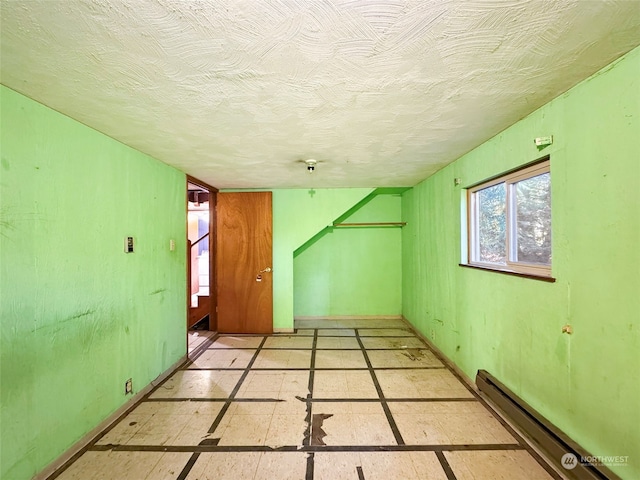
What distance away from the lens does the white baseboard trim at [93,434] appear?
1.55 metres

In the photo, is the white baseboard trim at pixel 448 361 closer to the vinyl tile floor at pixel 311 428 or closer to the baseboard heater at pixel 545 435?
the vinyl tile floor at pixel 311 428

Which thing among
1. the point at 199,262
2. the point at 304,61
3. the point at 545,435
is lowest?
the point at 545,435

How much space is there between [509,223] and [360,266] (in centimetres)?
271

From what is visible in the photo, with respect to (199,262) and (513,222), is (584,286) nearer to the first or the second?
(513,222)

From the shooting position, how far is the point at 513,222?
213 centimetres

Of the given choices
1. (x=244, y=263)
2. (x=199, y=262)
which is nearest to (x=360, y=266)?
(x=244, y=263)

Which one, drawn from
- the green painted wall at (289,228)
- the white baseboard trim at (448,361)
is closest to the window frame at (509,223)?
the white baseboard trim at (448,361)

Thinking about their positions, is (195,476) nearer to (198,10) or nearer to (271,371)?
(271,371)

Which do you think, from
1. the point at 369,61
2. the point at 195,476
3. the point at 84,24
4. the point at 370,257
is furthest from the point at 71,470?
the point at 370,257

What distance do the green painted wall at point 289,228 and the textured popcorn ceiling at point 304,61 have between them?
2036mm

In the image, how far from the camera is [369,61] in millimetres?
1168

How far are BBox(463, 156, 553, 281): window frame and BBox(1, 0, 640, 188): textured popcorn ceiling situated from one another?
0.98 ft

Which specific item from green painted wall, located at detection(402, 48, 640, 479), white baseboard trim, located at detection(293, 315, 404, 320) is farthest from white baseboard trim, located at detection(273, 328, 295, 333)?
green painted wall, located at detection(402, 48, 640, 479)

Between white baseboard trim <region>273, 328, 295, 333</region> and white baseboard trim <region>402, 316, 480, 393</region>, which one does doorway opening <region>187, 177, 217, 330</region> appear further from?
white baseboard trim <region>402, 316, 480, 393</region>
